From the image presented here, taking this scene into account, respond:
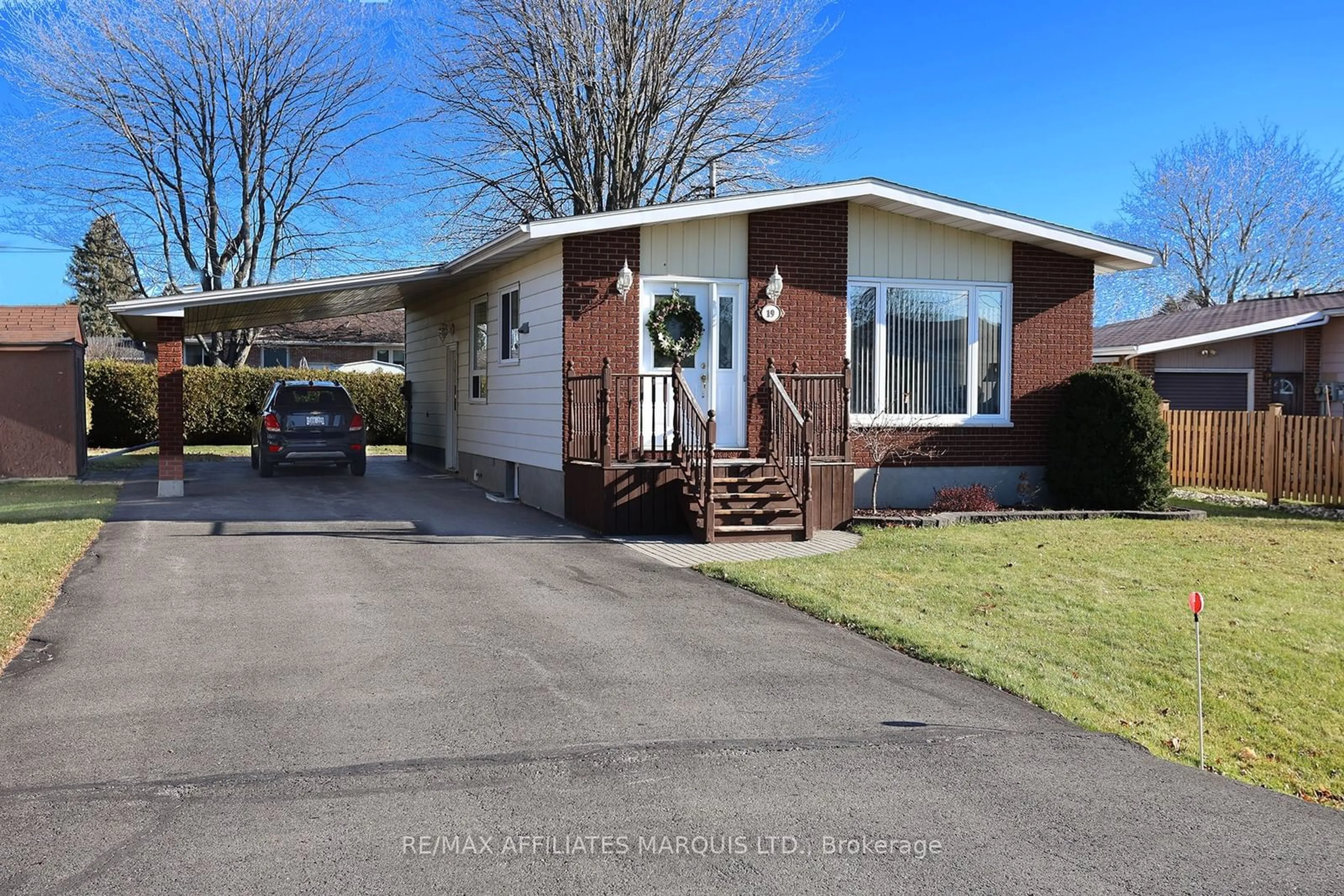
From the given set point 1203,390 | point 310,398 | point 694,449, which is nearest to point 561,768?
point 694,449

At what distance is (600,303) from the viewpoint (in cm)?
1291

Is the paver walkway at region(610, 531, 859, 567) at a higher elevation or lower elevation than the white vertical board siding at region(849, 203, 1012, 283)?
lower

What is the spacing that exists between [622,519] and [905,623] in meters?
4.95

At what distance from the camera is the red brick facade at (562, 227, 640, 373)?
12797mm

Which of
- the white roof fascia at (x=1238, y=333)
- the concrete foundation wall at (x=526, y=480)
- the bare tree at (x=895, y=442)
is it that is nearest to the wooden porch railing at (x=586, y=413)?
the concrete foundation wall at (x=526, y=480)

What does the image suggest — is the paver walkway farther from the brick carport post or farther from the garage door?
the garage door

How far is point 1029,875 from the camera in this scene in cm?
376

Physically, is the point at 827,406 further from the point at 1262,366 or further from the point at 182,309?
the point at 1262,366

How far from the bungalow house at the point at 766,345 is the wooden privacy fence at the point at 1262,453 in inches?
104

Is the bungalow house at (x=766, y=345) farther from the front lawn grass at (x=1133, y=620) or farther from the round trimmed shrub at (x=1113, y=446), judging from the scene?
the front lawn grass at (x=1133, y=620)

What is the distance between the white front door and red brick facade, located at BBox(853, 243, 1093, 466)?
293 centimetres

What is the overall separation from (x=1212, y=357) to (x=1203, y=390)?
72 centimetres

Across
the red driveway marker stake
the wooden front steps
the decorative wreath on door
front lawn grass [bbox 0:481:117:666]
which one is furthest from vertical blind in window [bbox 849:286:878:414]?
front lawn grass [bbox 0:481:117:666]

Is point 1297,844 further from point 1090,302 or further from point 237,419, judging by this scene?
point 237,419
